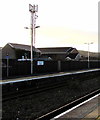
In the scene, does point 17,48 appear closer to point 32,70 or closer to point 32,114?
point 32,70

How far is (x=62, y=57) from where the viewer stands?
74.9 metres

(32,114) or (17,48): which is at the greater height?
(17,48)

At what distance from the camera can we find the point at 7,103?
35.4ft

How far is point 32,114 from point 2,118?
125 cm

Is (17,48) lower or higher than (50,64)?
higher

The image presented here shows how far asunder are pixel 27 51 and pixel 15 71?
30.0 m

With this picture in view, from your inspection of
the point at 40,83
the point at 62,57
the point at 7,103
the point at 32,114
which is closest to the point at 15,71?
the point at 40,83

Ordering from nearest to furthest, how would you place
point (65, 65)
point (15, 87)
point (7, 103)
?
1. point (7, 103)
2. point (15, 87)
3. point (65, 65)

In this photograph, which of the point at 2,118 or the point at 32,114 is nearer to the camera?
the point at 2,118

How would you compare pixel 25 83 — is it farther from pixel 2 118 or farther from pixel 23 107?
pixel 2 118

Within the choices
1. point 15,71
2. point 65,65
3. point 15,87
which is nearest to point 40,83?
point 15,87

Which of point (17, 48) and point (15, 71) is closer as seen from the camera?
point (15, 71)

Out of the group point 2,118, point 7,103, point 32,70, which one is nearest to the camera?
point 2,118

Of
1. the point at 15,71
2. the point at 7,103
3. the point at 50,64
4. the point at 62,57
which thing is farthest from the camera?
the point at 62,57
